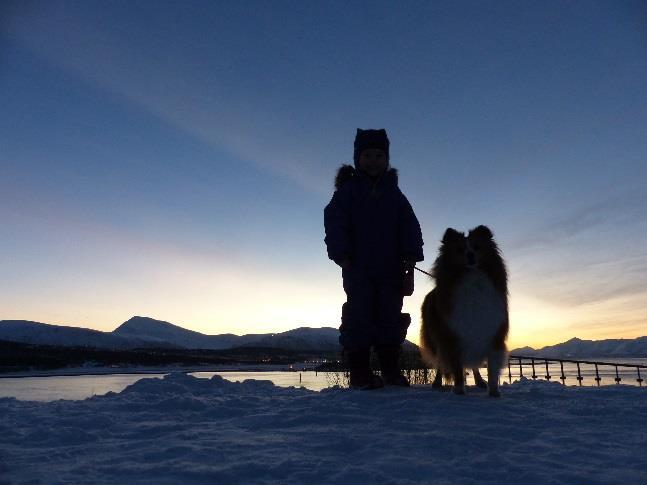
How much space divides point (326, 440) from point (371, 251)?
304cm

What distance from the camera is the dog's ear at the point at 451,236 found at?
527 cm

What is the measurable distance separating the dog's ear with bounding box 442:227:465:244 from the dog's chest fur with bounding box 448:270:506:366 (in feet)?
1.58

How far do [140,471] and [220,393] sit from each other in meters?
2.71

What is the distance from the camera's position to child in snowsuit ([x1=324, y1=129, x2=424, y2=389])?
207 inches

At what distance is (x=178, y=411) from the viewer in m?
3.60

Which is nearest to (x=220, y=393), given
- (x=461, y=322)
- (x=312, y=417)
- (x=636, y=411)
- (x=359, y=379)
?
(x=359, y=379)

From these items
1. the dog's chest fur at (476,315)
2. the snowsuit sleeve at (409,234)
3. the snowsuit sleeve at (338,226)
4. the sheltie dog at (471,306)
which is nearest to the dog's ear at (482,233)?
the sheltie dog at (471,306)

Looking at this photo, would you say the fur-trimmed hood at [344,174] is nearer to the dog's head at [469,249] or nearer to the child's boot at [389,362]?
the dog's head at [469,249]

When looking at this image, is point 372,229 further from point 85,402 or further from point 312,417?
point 85,402

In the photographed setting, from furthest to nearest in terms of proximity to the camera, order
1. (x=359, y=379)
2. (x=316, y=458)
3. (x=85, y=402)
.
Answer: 1. (x=359, y=379)
2. (x=85, y=402)
3. (x=316, y=458)

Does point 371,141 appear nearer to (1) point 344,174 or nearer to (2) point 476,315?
(1) point 344,174

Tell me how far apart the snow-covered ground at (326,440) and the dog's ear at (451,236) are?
1.84 m

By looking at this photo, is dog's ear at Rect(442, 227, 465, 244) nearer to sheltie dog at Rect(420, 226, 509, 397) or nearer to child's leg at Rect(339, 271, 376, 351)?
sheltie dog at Rect(420, 226, 509, 397)

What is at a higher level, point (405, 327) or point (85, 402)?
point (405, 327)
